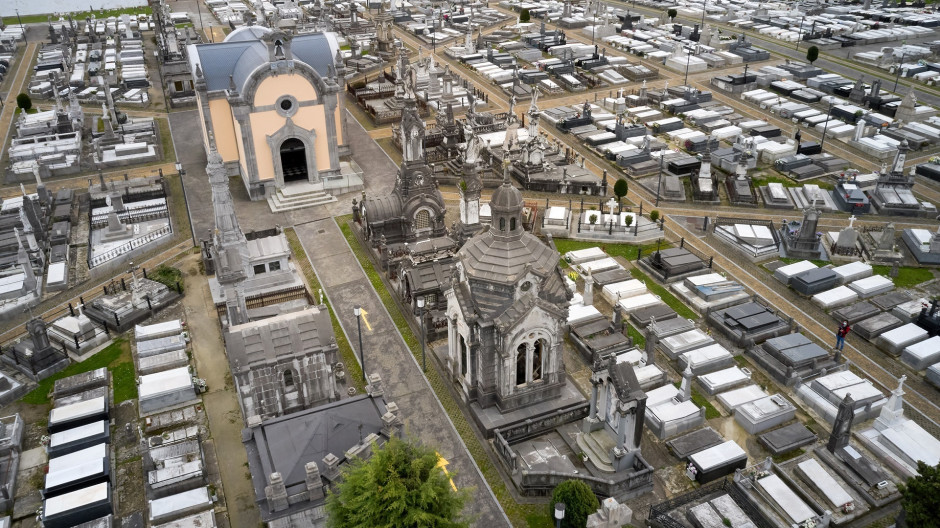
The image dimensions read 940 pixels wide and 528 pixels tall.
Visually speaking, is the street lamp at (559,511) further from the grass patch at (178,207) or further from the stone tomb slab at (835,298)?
the grass patch at (178,207)

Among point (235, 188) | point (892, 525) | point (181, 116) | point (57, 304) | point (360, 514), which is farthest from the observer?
point (181, 116)

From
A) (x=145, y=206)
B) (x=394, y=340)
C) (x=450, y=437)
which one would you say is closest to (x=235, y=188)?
(x=145, y=206)

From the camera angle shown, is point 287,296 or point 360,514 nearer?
point 360,514

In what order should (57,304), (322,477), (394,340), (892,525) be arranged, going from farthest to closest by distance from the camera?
1. (57,304)
2. (394,340)
3. (892,525)
4. (322,477)

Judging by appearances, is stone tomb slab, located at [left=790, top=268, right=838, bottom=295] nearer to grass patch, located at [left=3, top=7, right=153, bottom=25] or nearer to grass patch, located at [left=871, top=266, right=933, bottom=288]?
grass patch, located at [left=871, top=266, right=933, bottom=288]

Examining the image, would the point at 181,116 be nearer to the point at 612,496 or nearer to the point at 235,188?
the point at 235,188

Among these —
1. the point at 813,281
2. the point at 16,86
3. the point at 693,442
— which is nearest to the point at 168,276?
the point at 693,442

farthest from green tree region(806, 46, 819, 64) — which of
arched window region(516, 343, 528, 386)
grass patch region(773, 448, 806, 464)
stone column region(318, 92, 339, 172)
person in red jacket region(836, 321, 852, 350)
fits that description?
arched window region(516, 343, 528, 386)
